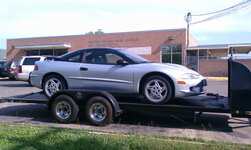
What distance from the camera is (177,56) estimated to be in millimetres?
26359

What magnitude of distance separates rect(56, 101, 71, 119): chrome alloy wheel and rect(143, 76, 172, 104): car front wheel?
1.99 metres

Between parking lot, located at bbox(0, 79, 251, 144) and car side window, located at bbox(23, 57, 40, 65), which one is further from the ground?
car side window, located at bbox(23, 57, 40, 65)

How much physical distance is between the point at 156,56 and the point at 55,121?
21617mm

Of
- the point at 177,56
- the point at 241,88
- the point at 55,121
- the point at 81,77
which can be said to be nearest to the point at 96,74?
the point at 81,77

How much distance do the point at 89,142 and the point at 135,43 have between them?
23852mm

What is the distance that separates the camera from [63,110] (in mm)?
6293

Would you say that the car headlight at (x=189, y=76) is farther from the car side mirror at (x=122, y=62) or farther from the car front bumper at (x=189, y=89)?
the car side mirror at (x=122, y=62)

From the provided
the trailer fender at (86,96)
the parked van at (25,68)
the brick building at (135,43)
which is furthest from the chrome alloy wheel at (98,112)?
the brick building at (135,43)

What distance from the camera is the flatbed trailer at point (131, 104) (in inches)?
199

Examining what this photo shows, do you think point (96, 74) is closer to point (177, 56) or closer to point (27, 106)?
point (27, 106)

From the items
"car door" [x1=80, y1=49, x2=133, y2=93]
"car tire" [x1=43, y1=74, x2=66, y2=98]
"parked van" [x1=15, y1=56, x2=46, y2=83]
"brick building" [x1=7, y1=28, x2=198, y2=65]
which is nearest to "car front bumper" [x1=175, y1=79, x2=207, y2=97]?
"car door" [x1=80, y1=49, x2=133, y2=93]

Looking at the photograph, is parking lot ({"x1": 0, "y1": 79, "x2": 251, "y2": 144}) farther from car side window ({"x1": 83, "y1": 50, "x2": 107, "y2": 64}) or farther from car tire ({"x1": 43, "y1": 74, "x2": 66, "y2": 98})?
car side window ({"x1": 83, "y1": 50, "x2": 107, "y2": 64})

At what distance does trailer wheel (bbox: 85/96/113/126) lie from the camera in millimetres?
5746

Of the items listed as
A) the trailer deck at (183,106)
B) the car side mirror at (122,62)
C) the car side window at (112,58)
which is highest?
the car side window at (112,58)
